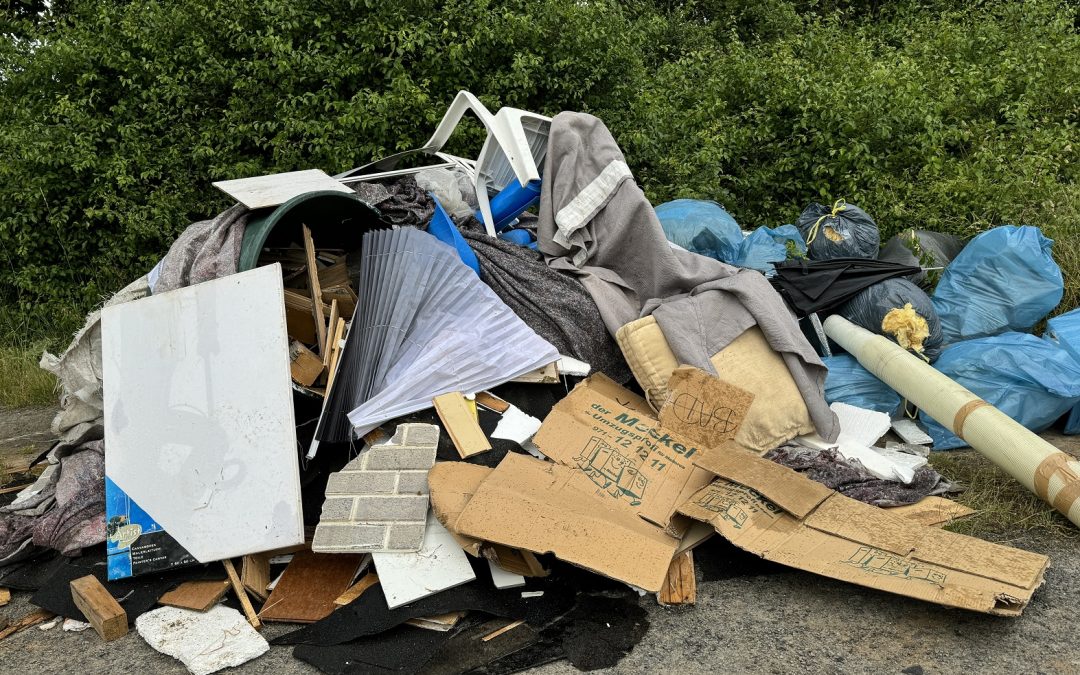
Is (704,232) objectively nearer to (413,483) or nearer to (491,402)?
(491,402)

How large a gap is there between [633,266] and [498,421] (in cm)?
129

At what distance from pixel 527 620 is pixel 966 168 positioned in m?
4.80

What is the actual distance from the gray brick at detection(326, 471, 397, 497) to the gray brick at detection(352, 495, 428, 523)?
0.04 metres

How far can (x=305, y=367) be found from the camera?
390 cm

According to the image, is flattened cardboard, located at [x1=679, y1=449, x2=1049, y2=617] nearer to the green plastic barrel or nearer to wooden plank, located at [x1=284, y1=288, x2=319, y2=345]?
wooden plank, located at [x1=284, y1=288, x2=319, y2=345]

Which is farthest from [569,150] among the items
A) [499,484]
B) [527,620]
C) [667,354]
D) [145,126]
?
[145,126]

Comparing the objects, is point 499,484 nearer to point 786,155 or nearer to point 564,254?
point 564,254

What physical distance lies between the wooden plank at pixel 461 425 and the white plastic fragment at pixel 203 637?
1.03m

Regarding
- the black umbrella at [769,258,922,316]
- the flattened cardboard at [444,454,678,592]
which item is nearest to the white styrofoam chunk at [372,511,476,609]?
the flattened cardboard at [444,454,678,592]

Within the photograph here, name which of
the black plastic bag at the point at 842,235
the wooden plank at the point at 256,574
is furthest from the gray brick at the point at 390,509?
the black plastic bag at the point at 842,235

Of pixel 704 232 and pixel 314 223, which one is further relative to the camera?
pixel 704 232

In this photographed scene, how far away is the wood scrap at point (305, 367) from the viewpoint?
12.7 ft

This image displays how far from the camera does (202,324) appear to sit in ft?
11.8

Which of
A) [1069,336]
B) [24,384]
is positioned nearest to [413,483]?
[1069,336]
